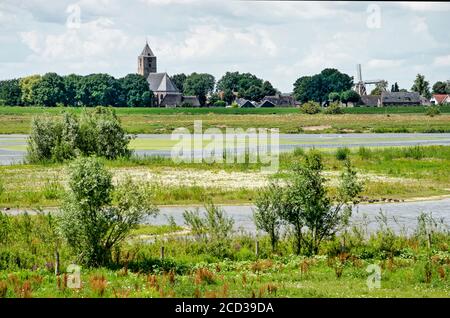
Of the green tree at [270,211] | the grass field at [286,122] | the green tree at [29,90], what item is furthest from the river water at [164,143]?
the green tree at [29,90]

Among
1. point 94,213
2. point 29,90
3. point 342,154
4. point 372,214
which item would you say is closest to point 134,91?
point 29,90

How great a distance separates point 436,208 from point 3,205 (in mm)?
23732

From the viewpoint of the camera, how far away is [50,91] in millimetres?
150375

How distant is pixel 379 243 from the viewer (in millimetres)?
25656

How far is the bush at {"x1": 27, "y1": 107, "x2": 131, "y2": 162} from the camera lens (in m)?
57.0

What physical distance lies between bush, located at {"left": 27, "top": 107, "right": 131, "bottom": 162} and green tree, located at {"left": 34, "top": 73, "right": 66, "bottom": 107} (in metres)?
93.9

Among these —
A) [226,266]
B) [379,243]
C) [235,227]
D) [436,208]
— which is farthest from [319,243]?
[436,208]

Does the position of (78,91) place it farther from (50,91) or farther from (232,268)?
(232,268)

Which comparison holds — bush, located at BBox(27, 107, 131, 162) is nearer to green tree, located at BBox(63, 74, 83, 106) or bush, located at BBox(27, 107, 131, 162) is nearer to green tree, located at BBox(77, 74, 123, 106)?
green tree, located at BBox(63, 74, 83, 106)

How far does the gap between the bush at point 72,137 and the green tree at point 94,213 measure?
34.2 metres

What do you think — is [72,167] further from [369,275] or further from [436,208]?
[436,208]

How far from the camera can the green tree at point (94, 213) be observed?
886 inches

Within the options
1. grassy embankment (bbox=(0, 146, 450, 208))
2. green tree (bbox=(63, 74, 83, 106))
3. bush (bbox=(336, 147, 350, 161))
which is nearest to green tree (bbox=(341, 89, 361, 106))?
green tree (bbox=(63, 74, 83, 106))

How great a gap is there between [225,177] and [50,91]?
108899 millimetres
